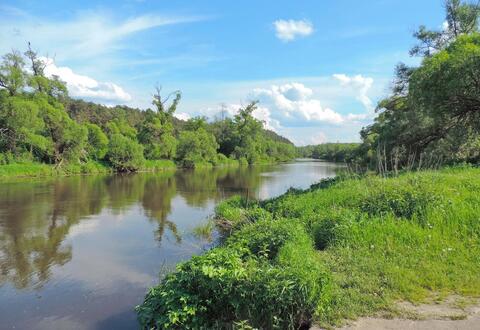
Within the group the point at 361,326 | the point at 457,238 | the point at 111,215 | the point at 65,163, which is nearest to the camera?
the point at 361,326

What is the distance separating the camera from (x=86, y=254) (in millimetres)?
12453

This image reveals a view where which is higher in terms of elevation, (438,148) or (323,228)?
(438,148)

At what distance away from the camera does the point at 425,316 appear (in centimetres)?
532

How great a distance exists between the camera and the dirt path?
505 cm

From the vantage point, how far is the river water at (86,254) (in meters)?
7.98

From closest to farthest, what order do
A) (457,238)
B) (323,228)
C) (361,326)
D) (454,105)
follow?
(361,326) → (457,238) → (323,228) → (454,105)

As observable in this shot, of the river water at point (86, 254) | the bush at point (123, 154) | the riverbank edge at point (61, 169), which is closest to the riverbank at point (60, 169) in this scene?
the riverbank edge at point (61, 169)

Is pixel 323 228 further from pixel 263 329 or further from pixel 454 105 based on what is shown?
pixel 454 105

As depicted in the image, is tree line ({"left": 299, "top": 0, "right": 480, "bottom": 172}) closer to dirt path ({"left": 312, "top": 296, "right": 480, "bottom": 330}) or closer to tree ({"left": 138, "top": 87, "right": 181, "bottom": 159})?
dirt path ({"left": 312, "top": 296, "right": 480, "bottom": 330})

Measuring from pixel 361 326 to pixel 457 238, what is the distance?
416cm

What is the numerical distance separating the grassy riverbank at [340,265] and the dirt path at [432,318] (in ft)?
0.65

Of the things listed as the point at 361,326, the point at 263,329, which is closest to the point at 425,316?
the point at 361,326

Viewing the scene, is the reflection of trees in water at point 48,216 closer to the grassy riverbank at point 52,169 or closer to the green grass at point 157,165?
the grassy riverbank at point 52,169

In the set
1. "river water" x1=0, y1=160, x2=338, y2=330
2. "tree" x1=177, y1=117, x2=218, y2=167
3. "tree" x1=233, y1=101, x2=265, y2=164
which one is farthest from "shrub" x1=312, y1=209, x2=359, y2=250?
"tree" x1=233, y1=101, x2=265, y2=164
